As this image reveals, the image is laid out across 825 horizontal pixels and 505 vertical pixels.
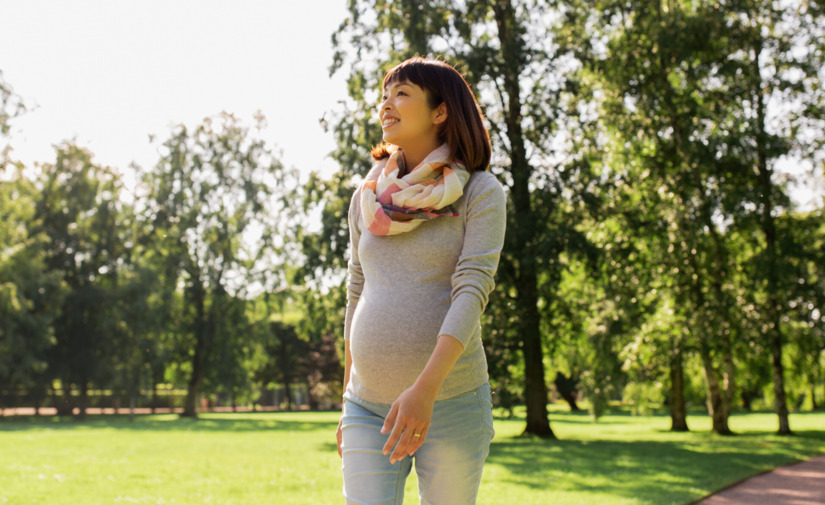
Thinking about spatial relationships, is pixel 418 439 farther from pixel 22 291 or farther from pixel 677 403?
pixel 22 291

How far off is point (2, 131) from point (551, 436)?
18.6m

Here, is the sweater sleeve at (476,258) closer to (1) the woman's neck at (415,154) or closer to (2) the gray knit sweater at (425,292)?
(2) the gray knit sweater at (425,292)

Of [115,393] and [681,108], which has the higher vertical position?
[681,108]

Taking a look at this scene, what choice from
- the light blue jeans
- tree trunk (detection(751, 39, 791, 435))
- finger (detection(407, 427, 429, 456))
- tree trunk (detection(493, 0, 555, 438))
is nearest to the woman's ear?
the light blue jeans

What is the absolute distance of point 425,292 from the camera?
2375 millimetres

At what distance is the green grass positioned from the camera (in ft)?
30.1

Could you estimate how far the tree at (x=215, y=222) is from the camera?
1521 inches

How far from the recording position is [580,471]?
12336 millimetres

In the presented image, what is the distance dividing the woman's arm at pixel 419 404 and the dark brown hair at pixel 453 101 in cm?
69

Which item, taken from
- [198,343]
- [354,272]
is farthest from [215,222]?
[354,272]

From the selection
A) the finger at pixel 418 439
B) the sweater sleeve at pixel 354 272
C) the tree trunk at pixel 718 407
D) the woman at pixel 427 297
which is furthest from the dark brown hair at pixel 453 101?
the tree trunk at pixel 718 407

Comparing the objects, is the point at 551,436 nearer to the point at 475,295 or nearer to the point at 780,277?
the point at 780,277

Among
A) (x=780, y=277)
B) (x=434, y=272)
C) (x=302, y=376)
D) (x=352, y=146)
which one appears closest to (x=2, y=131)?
(x=352, y=146)

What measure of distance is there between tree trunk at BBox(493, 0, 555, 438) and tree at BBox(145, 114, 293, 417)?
20.3m
